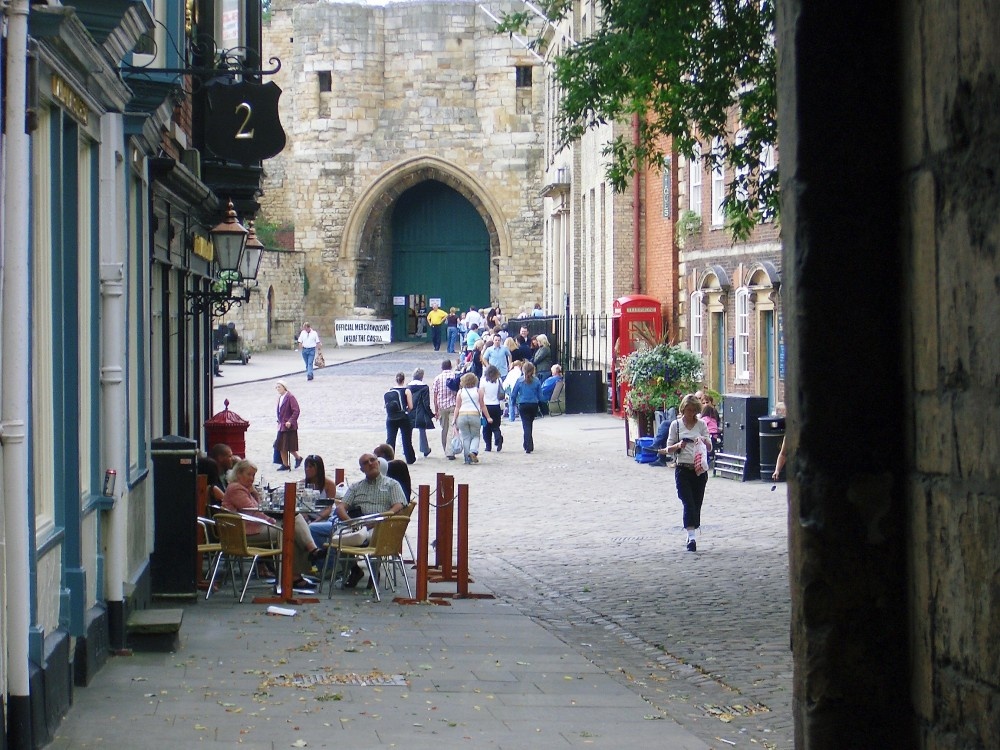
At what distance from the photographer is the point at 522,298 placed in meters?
55.9

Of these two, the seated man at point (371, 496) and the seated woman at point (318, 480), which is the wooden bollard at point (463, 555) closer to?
the seated man at point (371, 496)

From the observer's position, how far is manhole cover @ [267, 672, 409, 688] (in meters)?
8.49

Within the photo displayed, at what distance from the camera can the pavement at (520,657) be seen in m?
7.34

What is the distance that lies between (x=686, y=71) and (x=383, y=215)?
46.1 meters

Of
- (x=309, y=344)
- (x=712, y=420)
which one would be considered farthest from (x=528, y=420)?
(x=309, y=344)

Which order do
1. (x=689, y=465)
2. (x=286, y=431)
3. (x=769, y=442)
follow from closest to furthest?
(x=689, y=465) < (x=769, y=442) < (x=286, y=431)

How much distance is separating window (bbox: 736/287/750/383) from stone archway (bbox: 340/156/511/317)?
30007 millimetres

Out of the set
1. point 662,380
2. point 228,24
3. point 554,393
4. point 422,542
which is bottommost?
point 422,542

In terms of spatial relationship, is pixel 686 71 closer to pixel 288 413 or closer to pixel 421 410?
pixel 288 413

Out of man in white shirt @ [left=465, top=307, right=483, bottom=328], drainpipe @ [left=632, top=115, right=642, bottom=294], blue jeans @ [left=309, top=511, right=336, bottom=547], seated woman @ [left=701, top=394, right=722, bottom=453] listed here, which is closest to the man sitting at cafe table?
blue jeans @ [left=309, top=511, right=336, bottom=547]

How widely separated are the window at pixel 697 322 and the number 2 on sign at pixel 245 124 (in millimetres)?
15869

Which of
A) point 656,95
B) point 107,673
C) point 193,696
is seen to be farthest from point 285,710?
point 656,95

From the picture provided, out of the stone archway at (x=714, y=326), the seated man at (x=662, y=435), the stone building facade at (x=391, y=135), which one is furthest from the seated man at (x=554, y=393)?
the stone building facade at (x=391, y=135)

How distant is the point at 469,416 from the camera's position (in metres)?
23.5
